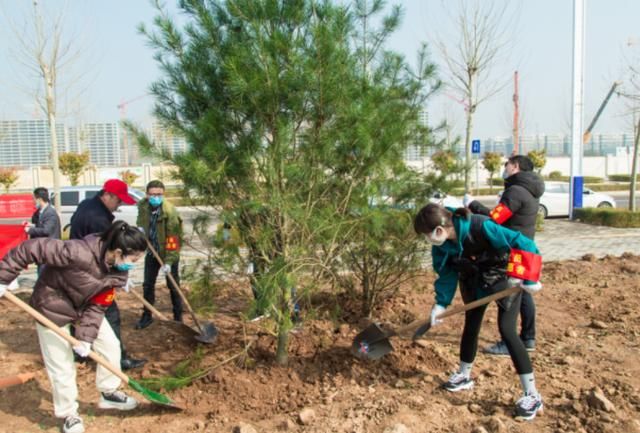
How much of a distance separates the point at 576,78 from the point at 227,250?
12.0m

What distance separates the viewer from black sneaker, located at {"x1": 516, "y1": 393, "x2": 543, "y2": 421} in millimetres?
3109

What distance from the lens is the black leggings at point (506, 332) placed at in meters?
3.20

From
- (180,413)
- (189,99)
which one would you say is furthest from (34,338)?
(189,99)

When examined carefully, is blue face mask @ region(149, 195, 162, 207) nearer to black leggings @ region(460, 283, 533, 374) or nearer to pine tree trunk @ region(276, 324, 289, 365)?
pine tree trunk @ region(276, 324, 289, 365)

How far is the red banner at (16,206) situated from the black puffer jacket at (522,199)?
31.7 feet

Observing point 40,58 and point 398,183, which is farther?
point 40,58

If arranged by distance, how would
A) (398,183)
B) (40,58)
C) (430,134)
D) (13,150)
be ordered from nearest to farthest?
(398,183), (430,134), (40,58), (13,150)

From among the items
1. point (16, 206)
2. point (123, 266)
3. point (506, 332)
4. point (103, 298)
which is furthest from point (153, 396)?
point (16, 206)

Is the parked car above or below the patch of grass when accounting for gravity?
above

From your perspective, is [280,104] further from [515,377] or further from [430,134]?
[515,377]

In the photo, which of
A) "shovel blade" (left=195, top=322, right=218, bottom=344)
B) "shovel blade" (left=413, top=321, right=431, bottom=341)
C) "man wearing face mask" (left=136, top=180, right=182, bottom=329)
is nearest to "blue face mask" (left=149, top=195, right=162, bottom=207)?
"man wearing face mask" (left=136, top=180, right=182, bottom=329)

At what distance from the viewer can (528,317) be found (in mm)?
4250

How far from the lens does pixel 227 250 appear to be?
3.58 metres

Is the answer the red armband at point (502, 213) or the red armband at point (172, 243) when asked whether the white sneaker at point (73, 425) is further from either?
the red armband at point (502, 213)
